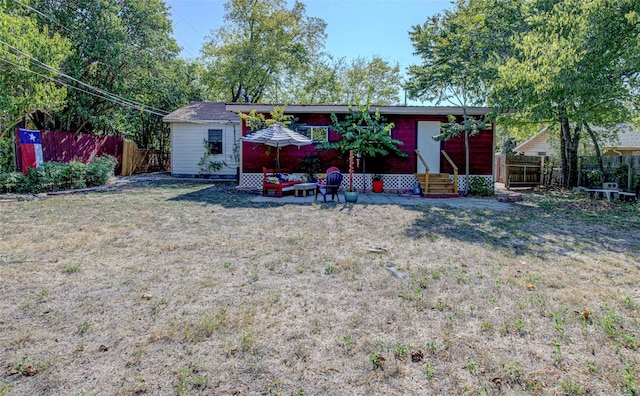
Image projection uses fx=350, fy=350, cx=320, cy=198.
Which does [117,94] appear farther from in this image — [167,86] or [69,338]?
[69,338]

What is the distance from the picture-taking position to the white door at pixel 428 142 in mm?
12641

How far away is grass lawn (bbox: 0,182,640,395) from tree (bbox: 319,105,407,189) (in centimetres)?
596

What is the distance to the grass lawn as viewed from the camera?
2027mm

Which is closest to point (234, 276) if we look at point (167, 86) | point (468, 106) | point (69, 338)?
point (69, 338)

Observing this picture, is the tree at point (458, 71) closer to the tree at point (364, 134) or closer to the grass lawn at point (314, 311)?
the tree at point (364, 134)

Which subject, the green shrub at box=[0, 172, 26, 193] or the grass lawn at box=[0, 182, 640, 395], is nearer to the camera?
the grass lawn at box=[0, 182, 640, 395]

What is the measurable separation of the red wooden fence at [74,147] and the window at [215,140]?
198 inches

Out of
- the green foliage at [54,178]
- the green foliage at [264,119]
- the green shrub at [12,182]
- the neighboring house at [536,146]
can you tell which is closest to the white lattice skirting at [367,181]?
the green foliage at [264,119]

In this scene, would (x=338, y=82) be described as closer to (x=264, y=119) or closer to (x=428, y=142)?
(x=428, y=142)

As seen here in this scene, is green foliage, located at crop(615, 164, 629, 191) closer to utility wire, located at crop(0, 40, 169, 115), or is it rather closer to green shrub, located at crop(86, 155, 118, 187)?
green shrub, located at crop(86, 155, 118, 187)

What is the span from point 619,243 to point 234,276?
5.74 meters

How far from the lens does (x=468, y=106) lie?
11.8 meters

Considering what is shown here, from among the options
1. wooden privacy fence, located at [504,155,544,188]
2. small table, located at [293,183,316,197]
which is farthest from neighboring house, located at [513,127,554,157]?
small table, located at [293,183,316,197]

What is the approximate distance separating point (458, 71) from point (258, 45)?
14.1 metres
